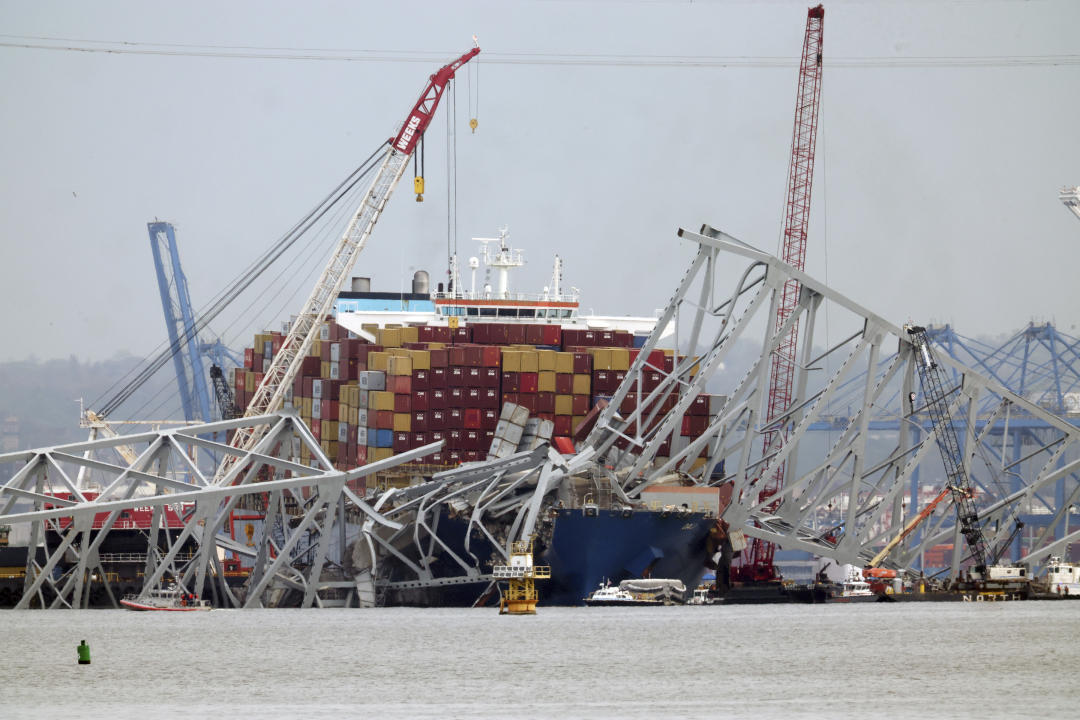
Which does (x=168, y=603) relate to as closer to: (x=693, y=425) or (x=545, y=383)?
(x=545, y=383)

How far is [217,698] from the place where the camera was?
35.3m

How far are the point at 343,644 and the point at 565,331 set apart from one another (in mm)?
35944

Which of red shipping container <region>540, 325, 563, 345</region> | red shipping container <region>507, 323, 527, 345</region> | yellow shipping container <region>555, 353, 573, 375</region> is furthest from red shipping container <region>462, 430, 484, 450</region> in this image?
red shipping container <region>540, 325, 563, 345</region>

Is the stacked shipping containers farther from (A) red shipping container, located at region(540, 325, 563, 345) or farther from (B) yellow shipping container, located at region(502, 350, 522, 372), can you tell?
(A) red shipping container, located at region(540, 325, 563, 345)

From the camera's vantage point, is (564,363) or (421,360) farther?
(421,360)

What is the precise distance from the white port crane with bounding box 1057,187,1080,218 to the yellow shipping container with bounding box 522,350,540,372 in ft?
174

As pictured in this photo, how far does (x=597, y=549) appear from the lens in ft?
191

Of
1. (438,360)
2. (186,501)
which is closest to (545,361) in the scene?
(438,360)

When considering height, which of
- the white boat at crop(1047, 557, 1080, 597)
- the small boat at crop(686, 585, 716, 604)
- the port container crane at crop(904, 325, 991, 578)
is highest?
the port container crane at crop(904, 325, 991, 578)

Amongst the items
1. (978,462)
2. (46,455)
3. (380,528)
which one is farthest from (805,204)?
(978,462)

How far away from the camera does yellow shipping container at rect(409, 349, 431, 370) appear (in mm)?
73500

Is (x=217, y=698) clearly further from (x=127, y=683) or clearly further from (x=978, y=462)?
(x=978, y=462)

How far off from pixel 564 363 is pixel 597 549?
1642cm

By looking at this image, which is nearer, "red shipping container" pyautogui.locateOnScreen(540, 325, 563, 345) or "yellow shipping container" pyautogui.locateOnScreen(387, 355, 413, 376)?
"yellow shipping container" pyautogui.locateOnScreen(387, 355, 413, 376)
